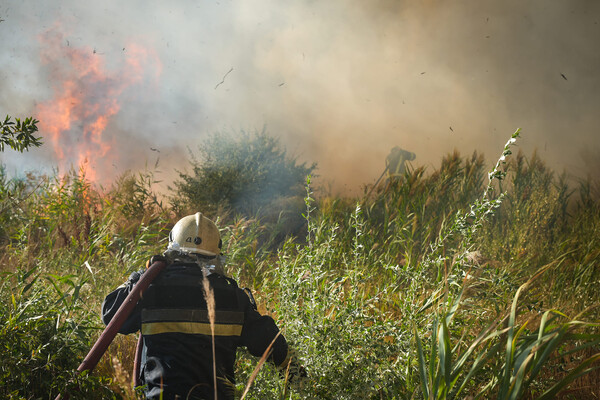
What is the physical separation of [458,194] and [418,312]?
423cm

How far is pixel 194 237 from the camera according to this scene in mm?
2357

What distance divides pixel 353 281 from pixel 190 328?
947mm

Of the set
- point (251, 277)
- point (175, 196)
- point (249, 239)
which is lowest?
point (251, 277)

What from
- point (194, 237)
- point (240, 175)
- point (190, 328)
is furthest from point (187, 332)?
point (240, 175)

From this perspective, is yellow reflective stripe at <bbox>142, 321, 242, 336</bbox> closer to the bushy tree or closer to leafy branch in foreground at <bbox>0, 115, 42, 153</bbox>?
leafy branch in foreground at <bbox>0, 115, 42, 153</bbox>

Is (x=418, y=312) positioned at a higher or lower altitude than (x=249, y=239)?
lower

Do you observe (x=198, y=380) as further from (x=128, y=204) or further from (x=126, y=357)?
(x=128, y=204)

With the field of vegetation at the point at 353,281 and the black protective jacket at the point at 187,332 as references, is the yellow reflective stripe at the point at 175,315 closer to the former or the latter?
the black protective jacket at the point at 187,332

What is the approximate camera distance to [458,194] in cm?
609

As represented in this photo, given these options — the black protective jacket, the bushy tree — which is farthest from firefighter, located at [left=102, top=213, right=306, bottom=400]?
the bushy tree

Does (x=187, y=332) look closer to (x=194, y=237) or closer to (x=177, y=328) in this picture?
(x=177, y=328)

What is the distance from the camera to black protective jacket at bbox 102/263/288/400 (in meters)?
2.09

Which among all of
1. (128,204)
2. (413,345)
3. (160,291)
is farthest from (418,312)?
(128,204)

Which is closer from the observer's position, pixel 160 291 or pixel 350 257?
pixel 160 291
